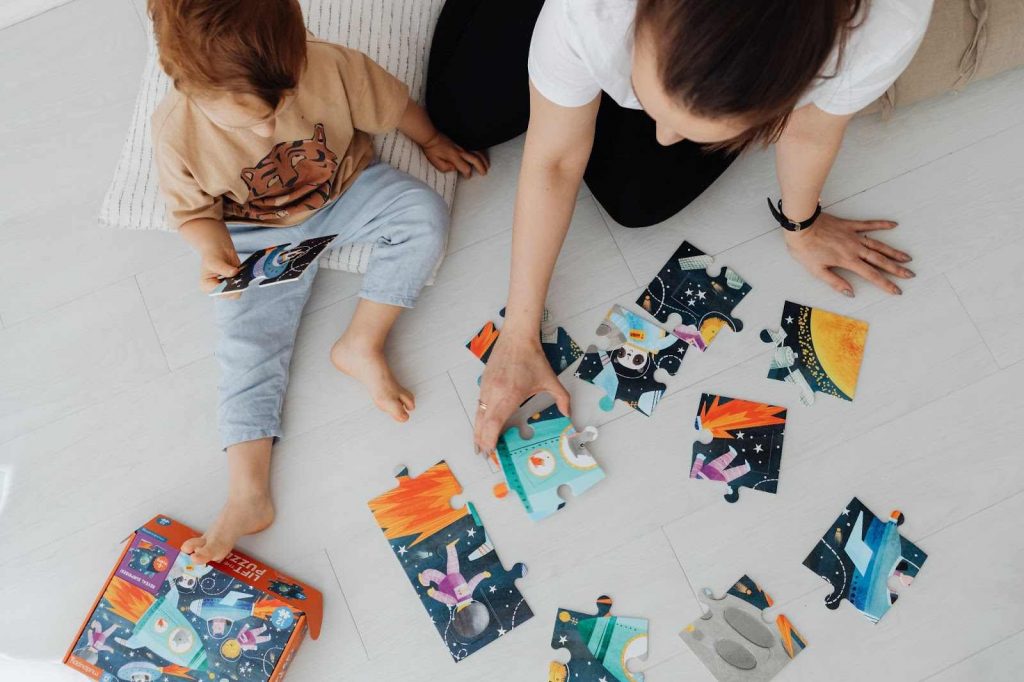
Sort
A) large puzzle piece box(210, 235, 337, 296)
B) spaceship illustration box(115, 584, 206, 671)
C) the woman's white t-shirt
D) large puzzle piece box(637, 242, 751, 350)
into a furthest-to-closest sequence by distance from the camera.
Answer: large puzzle piece box(637, 242, 751, 350)
spaceship illustration box(115, 584, 206, 671)
large puzzle piece box(210, 235, 337, 296)
the woman's white t-shirt

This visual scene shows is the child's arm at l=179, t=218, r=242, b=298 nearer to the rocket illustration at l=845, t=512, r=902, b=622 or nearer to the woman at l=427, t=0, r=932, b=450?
the woman at l=427, t=0, r=932, b=450

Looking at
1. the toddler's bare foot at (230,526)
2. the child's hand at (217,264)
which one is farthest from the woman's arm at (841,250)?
the toddler's bare foot at (230,526)

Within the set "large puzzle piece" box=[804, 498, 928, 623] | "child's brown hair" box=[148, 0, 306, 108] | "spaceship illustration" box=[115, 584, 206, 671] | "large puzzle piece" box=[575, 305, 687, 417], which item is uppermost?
"child's brown hair" box=[148, 0, 306, 108]

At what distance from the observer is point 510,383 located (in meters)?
1.26

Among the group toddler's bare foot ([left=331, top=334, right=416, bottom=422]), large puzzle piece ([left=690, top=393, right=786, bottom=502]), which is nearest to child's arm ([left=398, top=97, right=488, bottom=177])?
toddler's bare foot ([left=331, top=334, right=416, bottom=422])

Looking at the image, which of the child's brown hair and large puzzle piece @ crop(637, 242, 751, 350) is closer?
the child's brown hair

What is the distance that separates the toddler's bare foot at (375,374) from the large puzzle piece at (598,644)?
17.3 inches

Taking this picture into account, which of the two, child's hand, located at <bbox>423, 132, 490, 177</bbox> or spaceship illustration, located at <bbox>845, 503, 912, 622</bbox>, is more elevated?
child's hand, located at <bbox>423, 132, 490, 177</bbox>

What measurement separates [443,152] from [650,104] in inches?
26.8

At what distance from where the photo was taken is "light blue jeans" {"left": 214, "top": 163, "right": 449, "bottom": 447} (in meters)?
1.31

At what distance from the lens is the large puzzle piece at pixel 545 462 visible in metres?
1.29

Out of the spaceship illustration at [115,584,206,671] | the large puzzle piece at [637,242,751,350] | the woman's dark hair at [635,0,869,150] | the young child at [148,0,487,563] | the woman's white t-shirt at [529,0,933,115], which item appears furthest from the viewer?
the large puzzle piece at [637,242,751,350]

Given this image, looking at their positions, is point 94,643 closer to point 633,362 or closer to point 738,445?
point 633,362

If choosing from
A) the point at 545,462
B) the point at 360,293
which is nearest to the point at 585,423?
the point at 545,462
